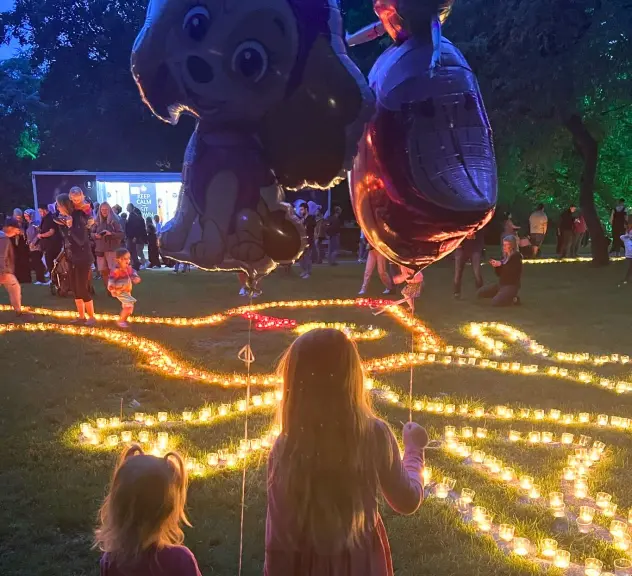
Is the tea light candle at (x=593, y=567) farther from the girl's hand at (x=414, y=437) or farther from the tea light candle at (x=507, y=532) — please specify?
the girl's hand at (x=414, y=437)

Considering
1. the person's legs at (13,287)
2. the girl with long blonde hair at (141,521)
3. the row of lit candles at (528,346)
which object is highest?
the girl with long blonde hair at (141,521)

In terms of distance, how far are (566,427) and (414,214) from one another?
362cm

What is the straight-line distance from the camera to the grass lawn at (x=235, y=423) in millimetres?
3367

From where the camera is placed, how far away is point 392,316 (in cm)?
924

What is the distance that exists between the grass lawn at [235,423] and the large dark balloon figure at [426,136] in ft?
6.64

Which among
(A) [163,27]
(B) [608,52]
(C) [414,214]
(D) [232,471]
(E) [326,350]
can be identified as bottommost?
(D) [232,471]

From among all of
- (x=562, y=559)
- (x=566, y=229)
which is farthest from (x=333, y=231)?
(x=562, y=559)

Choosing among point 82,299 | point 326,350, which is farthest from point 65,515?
point 82,299

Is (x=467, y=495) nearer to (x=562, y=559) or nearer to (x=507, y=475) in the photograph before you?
(x=507, y=475)

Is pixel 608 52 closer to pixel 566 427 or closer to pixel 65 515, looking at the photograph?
pixel 566 427

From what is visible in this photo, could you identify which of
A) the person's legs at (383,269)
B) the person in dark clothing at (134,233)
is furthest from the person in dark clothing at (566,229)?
the person in dark clothing at (134,233)

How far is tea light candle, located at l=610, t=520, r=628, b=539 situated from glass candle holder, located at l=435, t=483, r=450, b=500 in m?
0.95

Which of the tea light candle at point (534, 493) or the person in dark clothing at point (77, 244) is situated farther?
the person in dark clothing at point (77, 244)

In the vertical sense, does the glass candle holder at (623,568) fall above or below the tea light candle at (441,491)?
above
